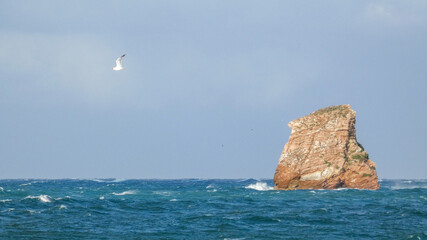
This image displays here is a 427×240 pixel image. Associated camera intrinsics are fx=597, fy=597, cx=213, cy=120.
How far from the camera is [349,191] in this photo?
2387 inches

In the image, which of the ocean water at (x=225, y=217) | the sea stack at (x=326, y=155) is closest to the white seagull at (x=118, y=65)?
the ocean water at (x=225, y=217)

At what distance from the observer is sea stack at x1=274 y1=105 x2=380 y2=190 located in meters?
62.2

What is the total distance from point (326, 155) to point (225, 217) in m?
21.6

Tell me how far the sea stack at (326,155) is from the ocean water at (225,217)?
3980 millimetres

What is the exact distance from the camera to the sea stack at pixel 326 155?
62156 millimetres

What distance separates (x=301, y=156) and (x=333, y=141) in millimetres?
3675

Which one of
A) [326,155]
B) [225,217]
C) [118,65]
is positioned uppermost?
[118,65]

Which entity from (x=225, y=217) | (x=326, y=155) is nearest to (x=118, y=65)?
(x=225, y=217)

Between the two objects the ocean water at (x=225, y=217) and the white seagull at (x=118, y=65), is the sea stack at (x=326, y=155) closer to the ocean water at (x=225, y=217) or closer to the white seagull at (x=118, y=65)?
the ocean water at (x=225, y=217)

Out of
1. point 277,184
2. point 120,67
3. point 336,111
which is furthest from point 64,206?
point 336,111

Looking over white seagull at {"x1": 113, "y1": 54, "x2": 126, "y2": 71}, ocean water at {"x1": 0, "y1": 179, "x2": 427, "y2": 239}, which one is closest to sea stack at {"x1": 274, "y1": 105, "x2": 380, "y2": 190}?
ocean water at {"x1": 0, "y1": 179, "x2": 427, "y2": 239}

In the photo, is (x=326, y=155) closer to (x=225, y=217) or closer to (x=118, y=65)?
(x=225, y=217)

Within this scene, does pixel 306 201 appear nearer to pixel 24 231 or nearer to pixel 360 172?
pixel 360 172

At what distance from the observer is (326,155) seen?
6188 centimetres
